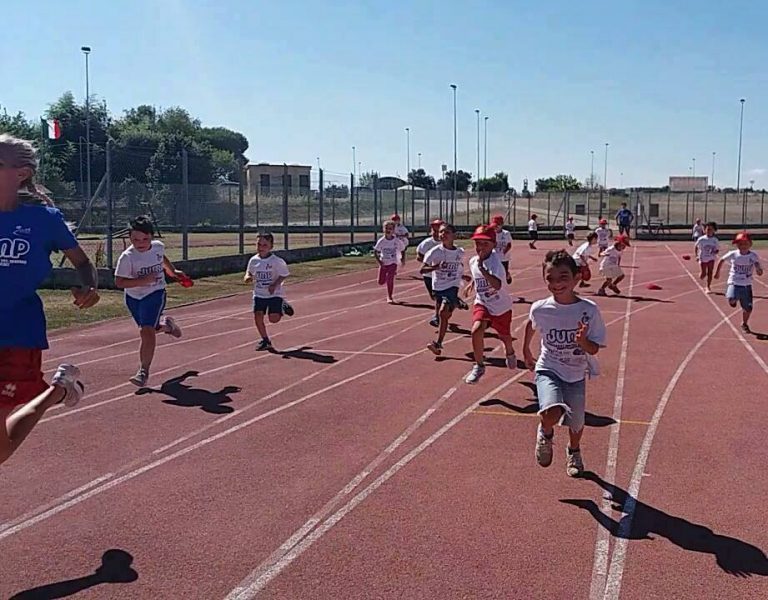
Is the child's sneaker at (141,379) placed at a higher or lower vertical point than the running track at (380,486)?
higher

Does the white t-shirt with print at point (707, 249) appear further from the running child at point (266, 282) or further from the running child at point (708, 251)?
the running child at point (266, 282)

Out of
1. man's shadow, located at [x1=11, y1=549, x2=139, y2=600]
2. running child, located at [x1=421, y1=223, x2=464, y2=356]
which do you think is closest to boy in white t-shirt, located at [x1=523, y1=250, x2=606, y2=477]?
man's shadow, located at [x1=11, y1=549, x2=139, y2=600]

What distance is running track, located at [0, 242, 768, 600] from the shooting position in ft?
15.3

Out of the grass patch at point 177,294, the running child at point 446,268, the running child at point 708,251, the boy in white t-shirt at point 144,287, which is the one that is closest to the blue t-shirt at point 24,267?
the boy in white t-shirt at point 144,287

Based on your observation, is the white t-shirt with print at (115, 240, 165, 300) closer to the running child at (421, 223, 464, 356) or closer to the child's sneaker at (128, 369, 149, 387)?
the child's sneaker at (128, 369, 149, 387)

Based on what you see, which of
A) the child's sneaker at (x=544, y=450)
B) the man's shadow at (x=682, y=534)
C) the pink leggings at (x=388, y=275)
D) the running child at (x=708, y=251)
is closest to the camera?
the man's shadow at (x=682, y=534)

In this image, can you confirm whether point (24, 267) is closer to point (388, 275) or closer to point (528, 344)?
point (528, 344)

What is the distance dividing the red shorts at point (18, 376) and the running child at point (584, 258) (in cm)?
375

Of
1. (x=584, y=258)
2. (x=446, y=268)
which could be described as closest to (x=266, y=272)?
(x=446, y=268)

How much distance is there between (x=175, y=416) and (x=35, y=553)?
10.4ft

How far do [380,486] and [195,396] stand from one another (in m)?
3.37

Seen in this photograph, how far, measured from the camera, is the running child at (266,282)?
12.0 metres

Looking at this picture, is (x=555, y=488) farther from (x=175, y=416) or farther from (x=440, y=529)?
(x=175, y=416)

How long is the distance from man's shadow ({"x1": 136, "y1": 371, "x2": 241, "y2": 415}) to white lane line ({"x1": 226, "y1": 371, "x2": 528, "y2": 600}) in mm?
2045
